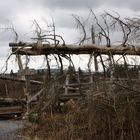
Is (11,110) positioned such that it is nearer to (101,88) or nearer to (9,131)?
(9,131)

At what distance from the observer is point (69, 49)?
14125 millimetres

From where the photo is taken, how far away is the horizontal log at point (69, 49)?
543 inches

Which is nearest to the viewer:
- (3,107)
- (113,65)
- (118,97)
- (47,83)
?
(118,97)

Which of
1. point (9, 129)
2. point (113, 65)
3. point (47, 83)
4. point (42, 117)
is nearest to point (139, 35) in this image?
point (113, 65)

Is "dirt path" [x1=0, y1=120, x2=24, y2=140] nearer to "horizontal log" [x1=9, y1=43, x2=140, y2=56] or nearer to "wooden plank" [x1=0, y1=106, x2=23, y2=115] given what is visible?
"wooden plank" [x1=0, y1=106, x2=23, y2=115]

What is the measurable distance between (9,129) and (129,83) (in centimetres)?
969

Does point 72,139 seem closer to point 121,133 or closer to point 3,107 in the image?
point 121,133

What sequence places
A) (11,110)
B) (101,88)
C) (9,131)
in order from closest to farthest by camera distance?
(101,88) → (9,131) → (11,110)

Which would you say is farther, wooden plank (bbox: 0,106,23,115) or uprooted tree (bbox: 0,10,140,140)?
wooden plank (bbox: 0,106,23,115)

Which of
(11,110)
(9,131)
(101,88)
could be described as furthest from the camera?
(11,110)

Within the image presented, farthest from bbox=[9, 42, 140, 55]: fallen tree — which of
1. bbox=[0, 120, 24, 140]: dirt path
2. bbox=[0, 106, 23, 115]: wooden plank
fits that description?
bbox=[0, 106, 23, 115]: wooden plank

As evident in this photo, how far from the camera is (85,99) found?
13.0 meters

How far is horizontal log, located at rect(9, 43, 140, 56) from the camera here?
13.8 meters

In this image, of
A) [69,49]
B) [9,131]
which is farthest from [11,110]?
[69,49]
